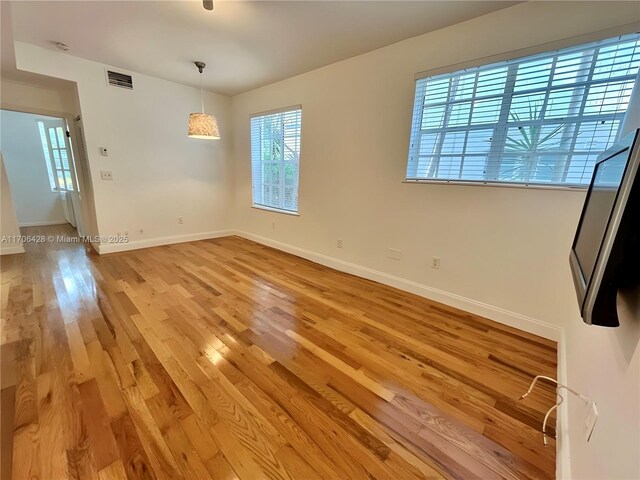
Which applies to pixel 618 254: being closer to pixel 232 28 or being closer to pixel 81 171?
pixel 232 28

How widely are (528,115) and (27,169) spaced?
8.68 m

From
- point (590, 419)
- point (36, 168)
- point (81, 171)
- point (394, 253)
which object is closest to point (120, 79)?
point (81, 171)

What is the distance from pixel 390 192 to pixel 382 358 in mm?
1762

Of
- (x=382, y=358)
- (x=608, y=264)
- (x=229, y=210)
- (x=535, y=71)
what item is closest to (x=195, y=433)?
(x=382, y=358)

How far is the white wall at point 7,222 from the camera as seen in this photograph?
3.64 metres

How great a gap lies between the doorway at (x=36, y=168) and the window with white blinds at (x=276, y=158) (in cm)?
377

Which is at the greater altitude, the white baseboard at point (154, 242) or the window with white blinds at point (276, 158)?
the window with white blinds at point (276, 158)

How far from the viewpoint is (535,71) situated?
6.49 ft

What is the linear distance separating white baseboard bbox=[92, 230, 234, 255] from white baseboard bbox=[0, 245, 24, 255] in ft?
3.07

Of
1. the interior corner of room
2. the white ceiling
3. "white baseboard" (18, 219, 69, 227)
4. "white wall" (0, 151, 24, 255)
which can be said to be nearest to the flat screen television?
the interior corner of room

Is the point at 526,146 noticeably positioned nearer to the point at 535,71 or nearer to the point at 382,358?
Result: the point at 535,71

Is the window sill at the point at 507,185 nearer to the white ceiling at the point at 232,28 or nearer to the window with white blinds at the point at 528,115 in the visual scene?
the window with white blinds at the point at 528,115

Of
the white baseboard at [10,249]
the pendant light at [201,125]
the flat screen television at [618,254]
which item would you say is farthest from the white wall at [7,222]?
the flat screen television at [618,254]

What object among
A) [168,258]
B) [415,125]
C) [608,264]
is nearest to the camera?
[608,264]
